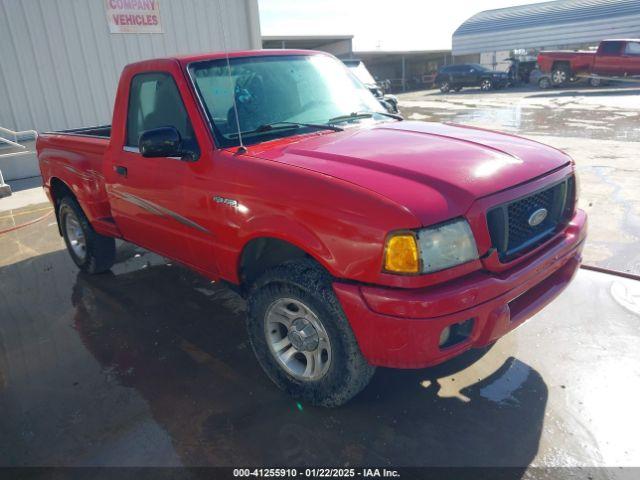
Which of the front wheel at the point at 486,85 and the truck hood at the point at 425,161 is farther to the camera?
the front wheel at the point at 486,85

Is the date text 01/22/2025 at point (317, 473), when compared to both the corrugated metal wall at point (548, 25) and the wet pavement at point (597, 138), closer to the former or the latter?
the wet pavement at point (597, 138)

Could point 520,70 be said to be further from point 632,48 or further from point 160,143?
point 160,143

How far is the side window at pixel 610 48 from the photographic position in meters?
22.5

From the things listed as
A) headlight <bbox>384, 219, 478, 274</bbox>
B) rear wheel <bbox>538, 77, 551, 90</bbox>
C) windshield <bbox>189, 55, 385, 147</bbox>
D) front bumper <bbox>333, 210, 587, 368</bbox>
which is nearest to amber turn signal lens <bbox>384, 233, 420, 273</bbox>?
headlight <bbox>384, 219, 478, 274</bbox>

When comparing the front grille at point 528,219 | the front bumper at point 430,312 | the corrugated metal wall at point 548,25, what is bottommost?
the front bumper at point 430,312

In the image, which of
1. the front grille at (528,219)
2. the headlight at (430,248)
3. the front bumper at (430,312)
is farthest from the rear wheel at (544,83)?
the headlight at (430,248)

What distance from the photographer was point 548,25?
3834 cm

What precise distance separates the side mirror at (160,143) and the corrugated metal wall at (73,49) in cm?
850

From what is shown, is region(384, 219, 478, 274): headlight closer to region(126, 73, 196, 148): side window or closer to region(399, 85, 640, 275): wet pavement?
region(126, 73, 196, 148): side window

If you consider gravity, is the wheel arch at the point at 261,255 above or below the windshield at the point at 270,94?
below

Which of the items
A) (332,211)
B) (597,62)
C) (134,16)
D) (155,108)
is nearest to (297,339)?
(332,211)

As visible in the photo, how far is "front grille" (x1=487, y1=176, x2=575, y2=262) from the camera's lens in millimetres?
2451

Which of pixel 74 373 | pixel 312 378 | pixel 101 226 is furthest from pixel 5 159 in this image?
pixel 312 378

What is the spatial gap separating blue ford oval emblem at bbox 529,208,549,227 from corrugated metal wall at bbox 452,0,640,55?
38996mm
